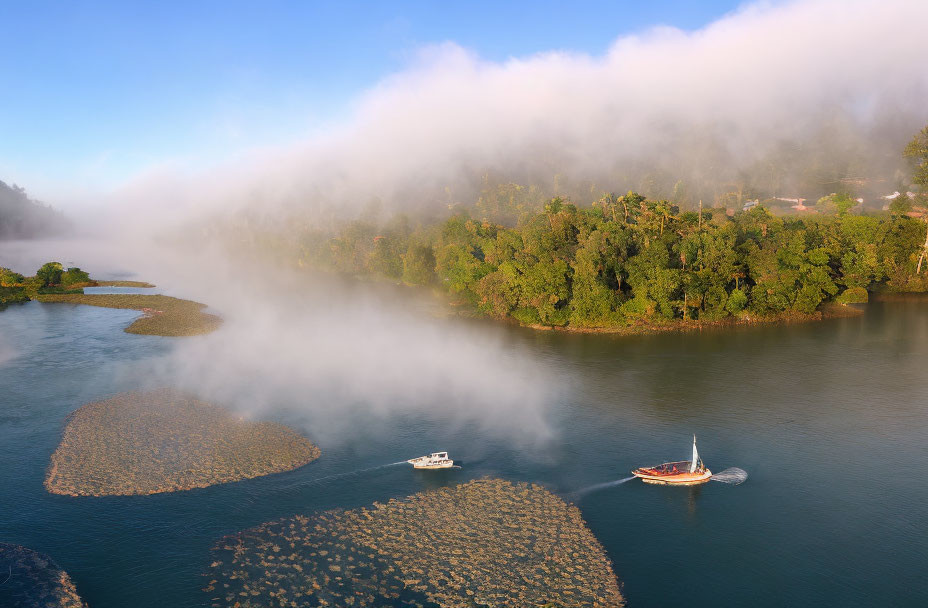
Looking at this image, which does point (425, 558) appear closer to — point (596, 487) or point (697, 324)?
point (596, 487)

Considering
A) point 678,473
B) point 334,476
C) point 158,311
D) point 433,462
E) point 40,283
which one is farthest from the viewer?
point 40,283

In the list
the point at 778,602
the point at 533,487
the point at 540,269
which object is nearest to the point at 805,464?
the point at 778,602

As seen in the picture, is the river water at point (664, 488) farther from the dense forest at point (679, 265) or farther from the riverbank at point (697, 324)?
the dense forest at point (679, 265)

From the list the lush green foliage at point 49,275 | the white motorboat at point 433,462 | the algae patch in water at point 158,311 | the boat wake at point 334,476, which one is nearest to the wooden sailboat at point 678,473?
the white motorboat at point 433,462

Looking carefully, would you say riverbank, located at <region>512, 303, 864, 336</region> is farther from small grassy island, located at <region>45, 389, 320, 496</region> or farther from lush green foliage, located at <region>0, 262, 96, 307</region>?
lush green foliage, located at <region>0, 262, 96, 307</region>

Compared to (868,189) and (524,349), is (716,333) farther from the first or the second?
(868,189)

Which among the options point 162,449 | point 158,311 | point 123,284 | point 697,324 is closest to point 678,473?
point 162,449
